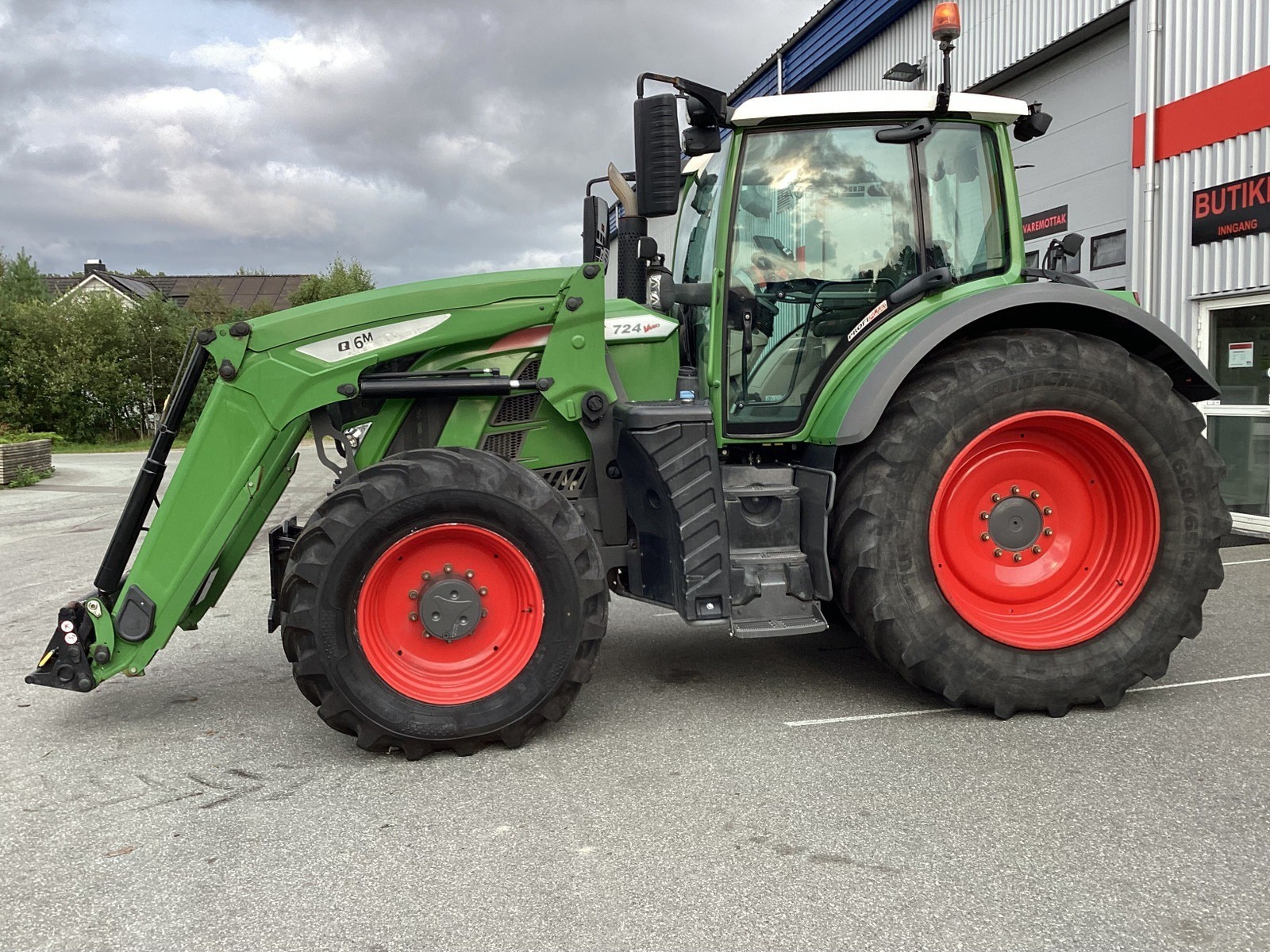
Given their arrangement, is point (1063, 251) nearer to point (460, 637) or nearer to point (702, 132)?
point (702, 132)

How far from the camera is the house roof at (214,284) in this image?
5319cm

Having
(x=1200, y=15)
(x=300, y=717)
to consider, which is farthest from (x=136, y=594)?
(x=1200, y=15)

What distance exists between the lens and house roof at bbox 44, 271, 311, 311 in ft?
174

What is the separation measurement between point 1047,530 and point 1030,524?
0.41ft

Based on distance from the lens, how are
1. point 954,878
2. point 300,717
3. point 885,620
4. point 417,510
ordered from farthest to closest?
point 300,717 < point 885,620 < point 417,510 < point 954,878

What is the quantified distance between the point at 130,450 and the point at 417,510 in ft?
82.0

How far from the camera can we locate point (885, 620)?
3.85m

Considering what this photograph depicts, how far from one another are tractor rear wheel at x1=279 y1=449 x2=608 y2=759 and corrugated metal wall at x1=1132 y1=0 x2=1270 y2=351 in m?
6.32

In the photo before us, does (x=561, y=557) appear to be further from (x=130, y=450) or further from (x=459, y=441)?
(x=130, y=450)

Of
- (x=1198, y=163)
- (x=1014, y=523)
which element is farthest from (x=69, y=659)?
(x=1198, y=163)

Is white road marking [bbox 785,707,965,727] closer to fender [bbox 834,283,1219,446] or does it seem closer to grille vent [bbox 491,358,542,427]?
fender [bbox 834,283,1219,446]

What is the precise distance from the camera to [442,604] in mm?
3689

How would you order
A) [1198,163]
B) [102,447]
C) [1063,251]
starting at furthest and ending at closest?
[102,447]
[1198,163]
[1063,251]

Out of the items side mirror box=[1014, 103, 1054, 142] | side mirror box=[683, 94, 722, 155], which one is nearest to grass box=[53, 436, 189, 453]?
side mirror box=[683, 94, 722, 155]
